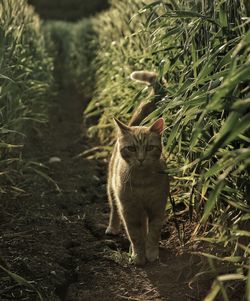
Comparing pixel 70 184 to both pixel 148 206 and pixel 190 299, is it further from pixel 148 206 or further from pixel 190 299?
pixel 190 299

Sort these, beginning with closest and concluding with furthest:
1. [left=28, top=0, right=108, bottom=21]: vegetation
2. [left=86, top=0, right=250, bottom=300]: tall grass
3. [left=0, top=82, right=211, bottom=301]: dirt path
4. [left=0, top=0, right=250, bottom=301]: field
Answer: [left=86, top=0, right=250, bottom=300]: tall grass → [left=0, top=0, right=250, bottom=301]: field → [left=0, top=82, right=211, bottom=301]: dirt path → [left=28, top=0, right=108, bottom=21]: vegetation

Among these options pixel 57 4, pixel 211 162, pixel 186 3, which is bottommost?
pixel 57 4

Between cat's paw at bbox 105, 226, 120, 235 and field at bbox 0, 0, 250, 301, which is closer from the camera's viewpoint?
field at bbox 0, 0, 250, 301

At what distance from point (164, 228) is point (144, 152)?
597mm

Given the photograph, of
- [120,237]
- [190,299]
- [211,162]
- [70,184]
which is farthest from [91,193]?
[190,299]

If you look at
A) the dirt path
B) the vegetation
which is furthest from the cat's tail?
the vegetation

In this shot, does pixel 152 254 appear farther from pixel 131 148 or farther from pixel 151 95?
pixel 151 95

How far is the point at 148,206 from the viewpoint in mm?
2604

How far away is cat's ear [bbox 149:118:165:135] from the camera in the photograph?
8.32 feet

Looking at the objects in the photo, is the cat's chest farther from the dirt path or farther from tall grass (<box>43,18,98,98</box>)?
tall grass (<box>43,18,98,98</box>)

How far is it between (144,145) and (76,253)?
→ 0.63 meters

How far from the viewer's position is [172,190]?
3000 millimetres

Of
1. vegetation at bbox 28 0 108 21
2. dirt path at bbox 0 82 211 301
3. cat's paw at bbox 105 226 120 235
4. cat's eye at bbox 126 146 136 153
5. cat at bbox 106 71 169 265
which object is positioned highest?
cat's eye at bbox 126 146 136 153

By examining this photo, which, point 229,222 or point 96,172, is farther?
point 96,172
